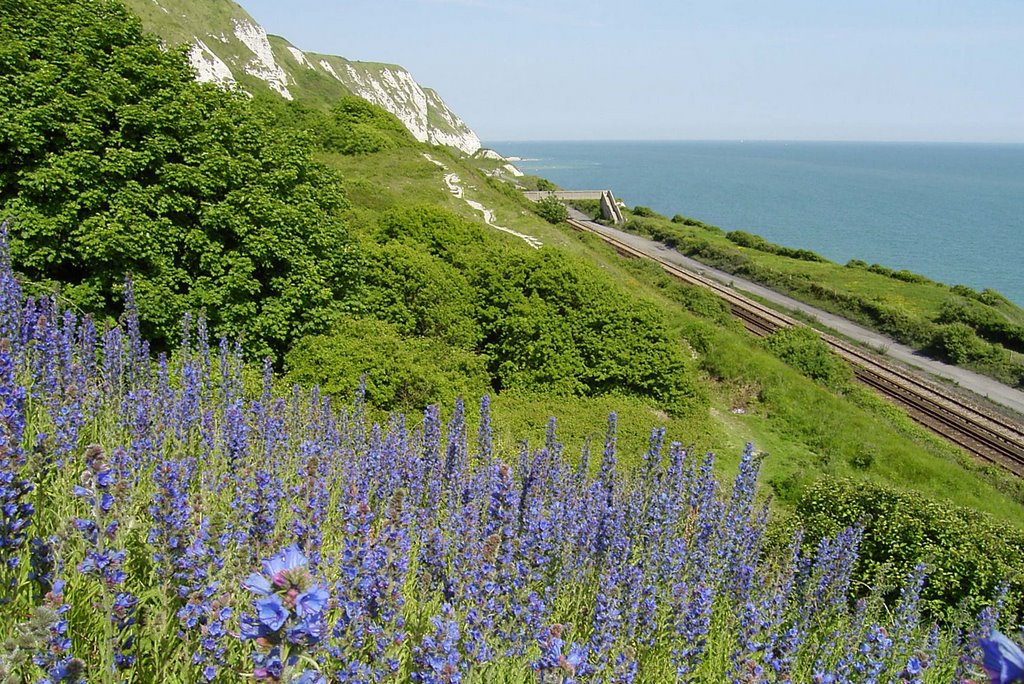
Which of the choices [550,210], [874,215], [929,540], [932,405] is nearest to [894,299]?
[932,405]

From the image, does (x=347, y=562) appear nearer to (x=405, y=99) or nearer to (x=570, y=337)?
(x=570, y=337)

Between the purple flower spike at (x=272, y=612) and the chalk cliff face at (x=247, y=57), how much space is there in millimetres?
43941

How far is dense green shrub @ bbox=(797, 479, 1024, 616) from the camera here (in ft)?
31.3

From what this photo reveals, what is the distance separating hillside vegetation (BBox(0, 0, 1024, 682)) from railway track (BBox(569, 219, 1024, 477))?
2.17 metres

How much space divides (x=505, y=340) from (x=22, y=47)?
451 inches

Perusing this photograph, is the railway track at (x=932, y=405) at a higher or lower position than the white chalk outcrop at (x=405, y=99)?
lower

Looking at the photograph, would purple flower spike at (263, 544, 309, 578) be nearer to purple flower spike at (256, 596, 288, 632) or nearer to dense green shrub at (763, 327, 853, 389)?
purple flower spike at (256, 596, 288, 632)

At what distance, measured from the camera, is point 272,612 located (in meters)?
1.69

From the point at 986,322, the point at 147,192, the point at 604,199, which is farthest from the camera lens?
the point at 604,199

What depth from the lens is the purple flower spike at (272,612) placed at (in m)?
1.68

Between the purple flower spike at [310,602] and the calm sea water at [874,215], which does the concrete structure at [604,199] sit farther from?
the purple flower spike at [310,602]

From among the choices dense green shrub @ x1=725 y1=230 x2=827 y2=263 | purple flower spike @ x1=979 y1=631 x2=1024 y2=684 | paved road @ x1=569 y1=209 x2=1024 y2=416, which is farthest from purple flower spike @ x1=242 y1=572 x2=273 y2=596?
dense green shrub @ x1=725 y1=230 x2=827 y2=263

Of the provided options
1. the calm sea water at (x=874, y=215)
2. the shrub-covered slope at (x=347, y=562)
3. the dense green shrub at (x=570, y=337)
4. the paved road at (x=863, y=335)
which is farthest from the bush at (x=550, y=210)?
the calm sea water at (x=874, y=215)

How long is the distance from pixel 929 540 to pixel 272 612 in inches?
442
